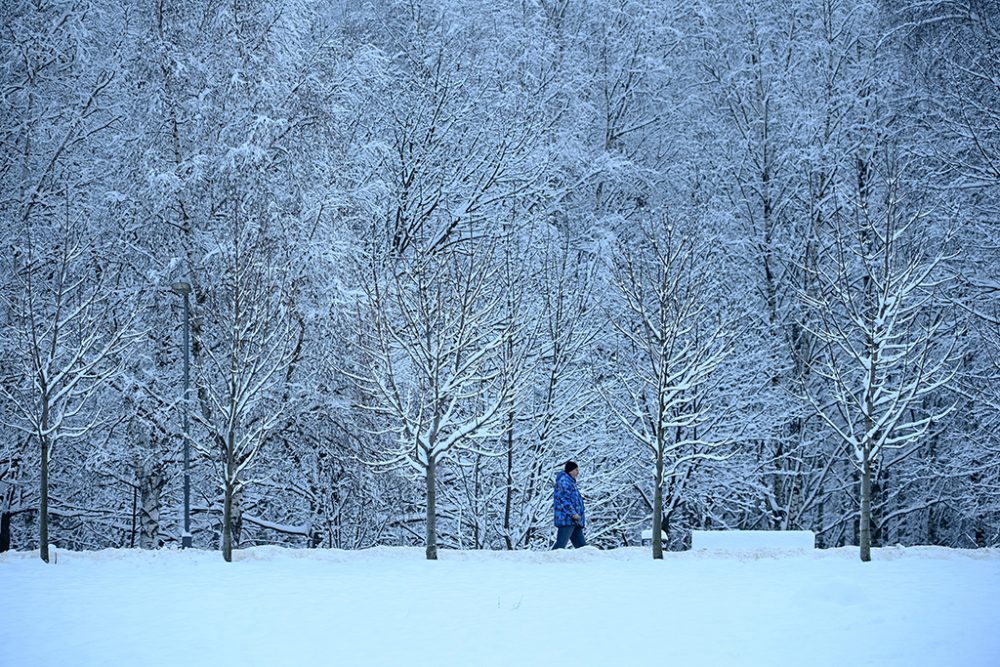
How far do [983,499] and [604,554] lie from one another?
11.3m

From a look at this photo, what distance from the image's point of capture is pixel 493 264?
17.4 metres

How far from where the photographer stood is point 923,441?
20.5 meters

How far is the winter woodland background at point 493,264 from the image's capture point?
1473 cm

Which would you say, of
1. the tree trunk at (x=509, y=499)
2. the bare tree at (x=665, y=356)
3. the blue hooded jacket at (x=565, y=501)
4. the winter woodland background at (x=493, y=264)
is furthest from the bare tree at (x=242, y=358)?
the bare tree at (x=665, y=356)

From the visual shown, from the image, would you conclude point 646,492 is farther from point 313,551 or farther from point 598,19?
point 598,19

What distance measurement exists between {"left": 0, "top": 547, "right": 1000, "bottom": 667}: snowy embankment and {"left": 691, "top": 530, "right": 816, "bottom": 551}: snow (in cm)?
82

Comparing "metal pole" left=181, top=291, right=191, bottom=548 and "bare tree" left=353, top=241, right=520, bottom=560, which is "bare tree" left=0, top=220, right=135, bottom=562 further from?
"bare tree" left=353, top=241, right=520, bottom=560

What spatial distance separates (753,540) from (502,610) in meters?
5.89

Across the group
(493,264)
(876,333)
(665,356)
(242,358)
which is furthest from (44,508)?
(876,333)

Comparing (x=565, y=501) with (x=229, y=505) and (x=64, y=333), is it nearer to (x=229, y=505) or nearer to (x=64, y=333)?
(x=229, y=505)

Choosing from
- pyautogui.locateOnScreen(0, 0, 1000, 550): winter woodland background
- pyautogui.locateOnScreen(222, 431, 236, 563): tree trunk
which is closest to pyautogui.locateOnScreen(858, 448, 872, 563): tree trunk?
pyautogui.locateOnScreen(0, 0, 1000, 550): winter woodland background

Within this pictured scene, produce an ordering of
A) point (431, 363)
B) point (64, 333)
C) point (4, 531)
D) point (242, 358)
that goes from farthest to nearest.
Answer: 1. point (4, 531)
2. point (64, 333)
3. point (242, 358)
4. point (431, 363)

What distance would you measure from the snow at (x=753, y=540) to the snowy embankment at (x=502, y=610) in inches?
32.4

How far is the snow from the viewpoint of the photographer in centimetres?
1368
